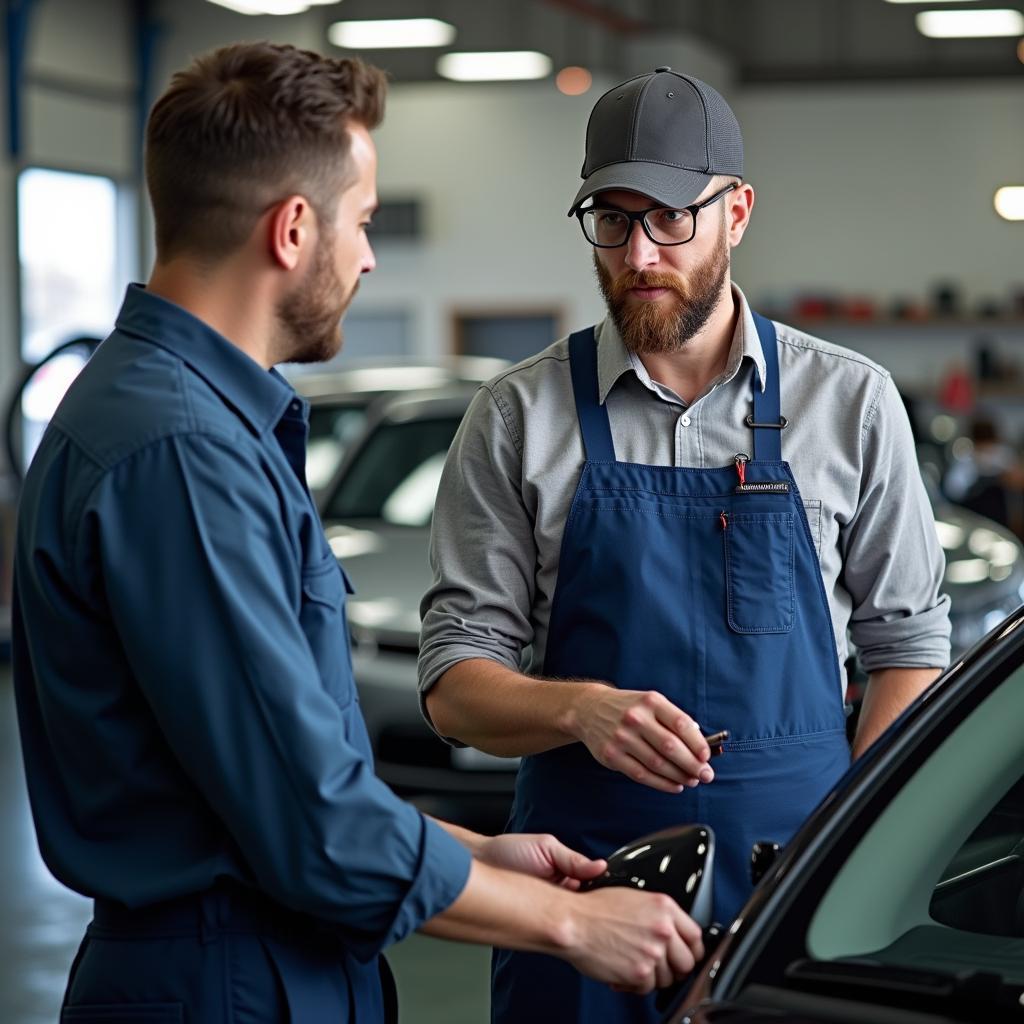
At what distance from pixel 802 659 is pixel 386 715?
2.83 metres

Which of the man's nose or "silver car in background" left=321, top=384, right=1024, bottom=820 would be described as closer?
the man's nose

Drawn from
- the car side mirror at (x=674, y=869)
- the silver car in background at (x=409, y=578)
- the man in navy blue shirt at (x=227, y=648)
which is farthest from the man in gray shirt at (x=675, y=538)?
the silver car in background at (x=409, y=578)

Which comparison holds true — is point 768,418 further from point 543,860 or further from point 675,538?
point 543,860

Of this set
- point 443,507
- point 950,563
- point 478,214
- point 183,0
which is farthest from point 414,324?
point 443,507

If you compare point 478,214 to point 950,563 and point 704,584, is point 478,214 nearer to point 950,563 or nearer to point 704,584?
point 950,563

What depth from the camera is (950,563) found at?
15.9ft

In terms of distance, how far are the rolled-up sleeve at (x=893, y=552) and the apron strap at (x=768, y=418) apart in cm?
10

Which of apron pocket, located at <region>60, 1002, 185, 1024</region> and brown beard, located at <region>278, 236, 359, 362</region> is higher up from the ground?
brown beard, located at <region>278, 236, 359, 362</region>

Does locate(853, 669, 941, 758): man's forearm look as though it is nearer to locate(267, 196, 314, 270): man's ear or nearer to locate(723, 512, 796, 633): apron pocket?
locate(723, 512, 796, 633): apron pocket

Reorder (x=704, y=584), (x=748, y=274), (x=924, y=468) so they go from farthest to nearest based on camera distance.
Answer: (x=748, y=274)
(x=924, y=468)
(x=704, y=584)

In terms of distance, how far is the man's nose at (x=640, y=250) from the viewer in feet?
6.26

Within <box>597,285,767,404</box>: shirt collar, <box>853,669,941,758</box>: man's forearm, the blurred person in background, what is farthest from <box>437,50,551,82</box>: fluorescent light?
<box>853,669,941,758</box>: man's forearm

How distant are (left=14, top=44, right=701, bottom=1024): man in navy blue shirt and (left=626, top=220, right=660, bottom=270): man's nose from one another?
20.8 inches

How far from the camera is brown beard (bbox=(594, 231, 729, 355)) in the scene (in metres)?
1.92
